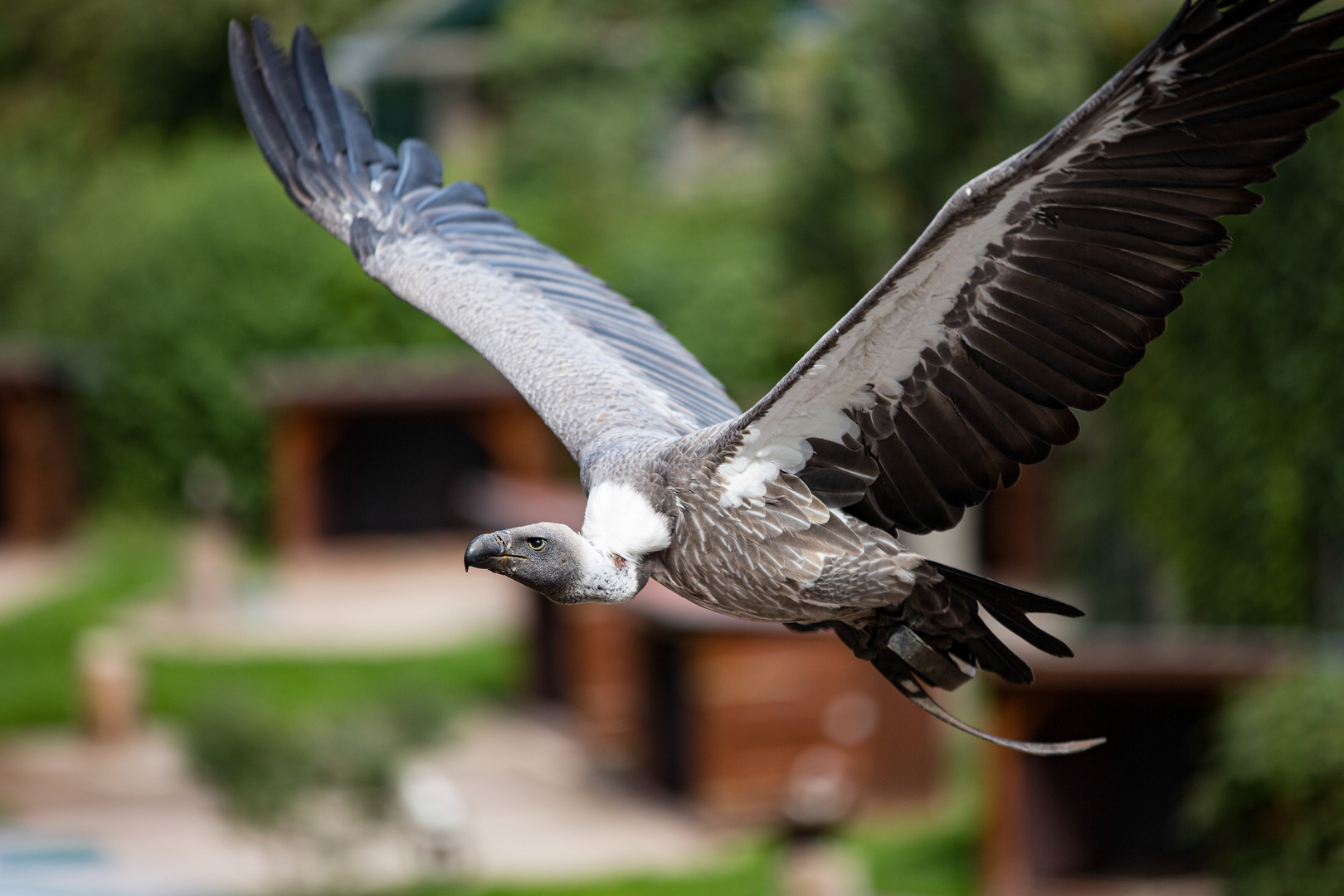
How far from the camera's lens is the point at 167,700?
48.1ft

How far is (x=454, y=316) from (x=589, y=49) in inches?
825

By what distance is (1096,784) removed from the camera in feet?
31.5

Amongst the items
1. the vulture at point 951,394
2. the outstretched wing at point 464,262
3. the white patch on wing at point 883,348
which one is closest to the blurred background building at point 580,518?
the outstretched wing at point 464,262

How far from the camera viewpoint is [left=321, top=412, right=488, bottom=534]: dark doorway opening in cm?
2161

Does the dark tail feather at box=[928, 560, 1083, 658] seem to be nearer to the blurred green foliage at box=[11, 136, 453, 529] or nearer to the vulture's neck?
the vulture's neck

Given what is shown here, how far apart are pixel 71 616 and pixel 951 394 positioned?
14703mm

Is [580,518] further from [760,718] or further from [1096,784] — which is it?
[1096,784]

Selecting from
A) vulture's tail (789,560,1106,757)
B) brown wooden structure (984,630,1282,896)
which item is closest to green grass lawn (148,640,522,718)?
brown wooden structure (984,630,1282,896)

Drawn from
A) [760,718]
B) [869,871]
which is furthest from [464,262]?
[760,718]

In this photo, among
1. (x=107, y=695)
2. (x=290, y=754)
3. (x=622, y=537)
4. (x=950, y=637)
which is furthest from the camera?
(x=107, y=695)

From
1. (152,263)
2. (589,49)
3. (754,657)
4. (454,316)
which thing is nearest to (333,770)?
(754,657)

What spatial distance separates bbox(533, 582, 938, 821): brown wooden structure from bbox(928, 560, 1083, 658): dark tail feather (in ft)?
24.3

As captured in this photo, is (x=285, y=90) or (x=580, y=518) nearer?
(x=285, y=90)

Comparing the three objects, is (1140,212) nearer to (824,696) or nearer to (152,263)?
(824,696)
